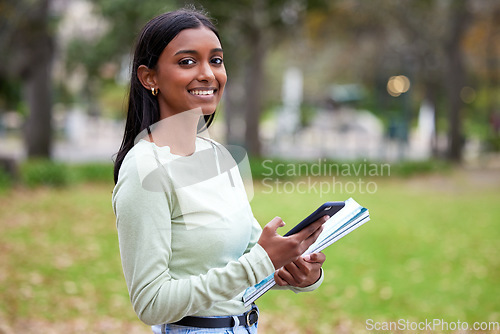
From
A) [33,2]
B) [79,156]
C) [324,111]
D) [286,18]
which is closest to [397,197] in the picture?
[286,18]

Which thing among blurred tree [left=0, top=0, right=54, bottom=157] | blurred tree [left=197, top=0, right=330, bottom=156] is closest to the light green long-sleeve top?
blurred tree [left=0, top=0, right=54, bottom=157]

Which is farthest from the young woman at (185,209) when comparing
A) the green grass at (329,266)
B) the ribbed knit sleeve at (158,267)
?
the green grass at (329,266)

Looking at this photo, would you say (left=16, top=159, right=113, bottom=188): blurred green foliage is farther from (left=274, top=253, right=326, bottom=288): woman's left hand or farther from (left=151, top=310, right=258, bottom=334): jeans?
(left=274, top=253, right=326, bottom=288): woman's left hand

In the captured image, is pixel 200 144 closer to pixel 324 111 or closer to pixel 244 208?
pixel 244 208

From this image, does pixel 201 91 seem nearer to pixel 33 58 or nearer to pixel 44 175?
pixel 44 175

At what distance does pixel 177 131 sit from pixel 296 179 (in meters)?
11.6

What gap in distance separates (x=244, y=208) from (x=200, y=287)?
32cm

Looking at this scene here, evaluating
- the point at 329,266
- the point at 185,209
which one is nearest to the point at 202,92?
the point at 185,209

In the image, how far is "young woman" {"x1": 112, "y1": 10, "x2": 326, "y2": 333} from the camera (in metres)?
1.47

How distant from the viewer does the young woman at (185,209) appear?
1.47 m

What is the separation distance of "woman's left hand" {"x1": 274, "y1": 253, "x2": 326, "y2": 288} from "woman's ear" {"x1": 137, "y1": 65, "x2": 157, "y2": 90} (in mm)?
664

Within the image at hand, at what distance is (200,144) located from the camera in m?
1.77

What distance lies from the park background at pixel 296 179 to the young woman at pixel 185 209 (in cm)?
36

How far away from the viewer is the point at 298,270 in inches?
65.7
